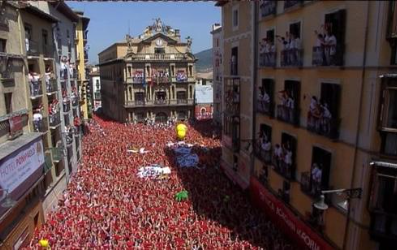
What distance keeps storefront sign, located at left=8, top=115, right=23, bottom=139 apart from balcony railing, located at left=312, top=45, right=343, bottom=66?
551 inches

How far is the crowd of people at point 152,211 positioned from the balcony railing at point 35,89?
A: 6.89m

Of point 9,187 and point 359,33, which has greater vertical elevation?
point 359,33

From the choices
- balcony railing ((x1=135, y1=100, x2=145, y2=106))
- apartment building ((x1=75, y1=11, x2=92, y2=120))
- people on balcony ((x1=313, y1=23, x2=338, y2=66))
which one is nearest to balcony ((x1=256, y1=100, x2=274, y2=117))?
people on balcony ((x1=313, y1=23, x2=338, y2=66))

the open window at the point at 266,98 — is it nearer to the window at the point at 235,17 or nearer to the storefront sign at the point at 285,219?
the storefront sign at the point at 285,219

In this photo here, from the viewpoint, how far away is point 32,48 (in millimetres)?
20469

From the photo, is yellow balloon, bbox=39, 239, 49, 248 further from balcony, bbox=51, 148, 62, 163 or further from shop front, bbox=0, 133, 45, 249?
balcony, bbox=51, 148, 62, 163

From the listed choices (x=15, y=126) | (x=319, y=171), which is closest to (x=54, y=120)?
(x=15, y=126)

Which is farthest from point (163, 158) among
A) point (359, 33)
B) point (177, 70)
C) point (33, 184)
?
point (177, 70)

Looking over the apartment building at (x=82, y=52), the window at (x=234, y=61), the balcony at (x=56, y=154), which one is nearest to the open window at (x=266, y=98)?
the window at (x=234, y=61)

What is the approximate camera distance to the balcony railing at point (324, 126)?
13766mm

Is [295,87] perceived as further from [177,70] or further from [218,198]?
[177,70]

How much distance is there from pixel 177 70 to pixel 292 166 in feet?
136

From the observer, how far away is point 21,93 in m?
18.8

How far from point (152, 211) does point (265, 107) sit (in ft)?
28.8
